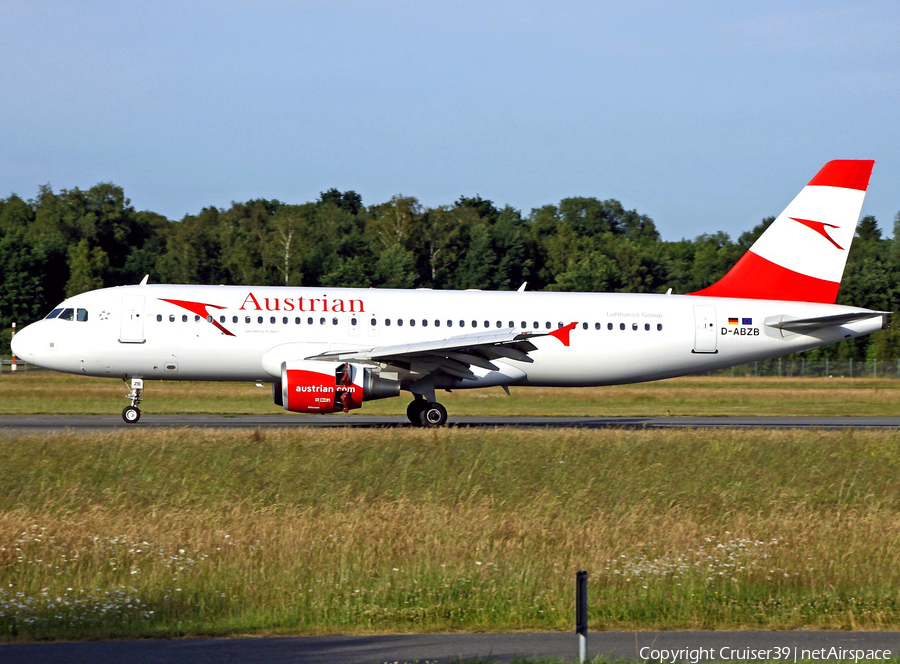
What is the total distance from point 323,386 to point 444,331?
13.8ft

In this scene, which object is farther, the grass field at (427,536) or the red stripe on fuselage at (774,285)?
the red stripe on fuselage at (774,285)

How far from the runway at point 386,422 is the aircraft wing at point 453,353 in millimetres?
1879

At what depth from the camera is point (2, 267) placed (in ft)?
226

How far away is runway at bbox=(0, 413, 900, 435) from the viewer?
26250 millimetres

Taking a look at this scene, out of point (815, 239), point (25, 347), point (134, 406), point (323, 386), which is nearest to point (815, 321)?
point (815, 239)

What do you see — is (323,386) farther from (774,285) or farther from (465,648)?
(465,648)

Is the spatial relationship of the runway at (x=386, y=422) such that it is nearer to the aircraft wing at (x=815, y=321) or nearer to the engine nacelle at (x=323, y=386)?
the engine nacelle at (x=323, y=386)

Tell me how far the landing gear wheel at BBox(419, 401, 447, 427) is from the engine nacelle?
1.85 metres

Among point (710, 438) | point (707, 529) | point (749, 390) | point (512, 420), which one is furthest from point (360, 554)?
point (749, 390)

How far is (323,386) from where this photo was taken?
2370 centimetres

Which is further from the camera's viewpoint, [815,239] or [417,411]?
[815,239]

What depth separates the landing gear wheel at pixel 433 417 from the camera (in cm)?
2562

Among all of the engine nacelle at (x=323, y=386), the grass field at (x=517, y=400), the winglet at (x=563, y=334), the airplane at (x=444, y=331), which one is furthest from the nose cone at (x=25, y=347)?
the winglet at (x=563, y=334)

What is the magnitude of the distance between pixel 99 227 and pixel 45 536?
8296cm
